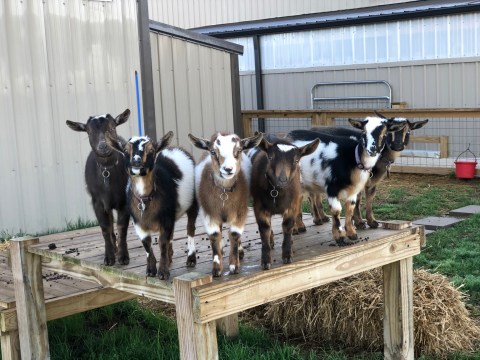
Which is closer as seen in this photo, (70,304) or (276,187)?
(276,187)

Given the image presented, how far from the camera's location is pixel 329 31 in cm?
1538

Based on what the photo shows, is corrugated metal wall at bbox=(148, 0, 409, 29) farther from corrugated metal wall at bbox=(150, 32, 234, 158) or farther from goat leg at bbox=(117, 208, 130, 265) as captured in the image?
goat leg at bbox=(117, 208, 130, 265)

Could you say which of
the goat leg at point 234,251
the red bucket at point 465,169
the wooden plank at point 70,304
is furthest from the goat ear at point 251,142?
the red bucket at point 465,169

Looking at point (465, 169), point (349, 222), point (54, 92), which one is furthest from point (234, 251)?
point (465, 169)

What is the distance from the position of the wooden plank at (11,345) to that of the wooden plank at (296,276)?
1.92 m

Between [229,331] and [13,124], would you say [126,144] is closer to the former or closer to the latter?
[229,331]

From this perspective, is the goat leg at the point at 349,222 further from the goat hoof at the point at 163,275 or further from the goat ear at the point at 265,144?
the goat hoof at the point at 163,275

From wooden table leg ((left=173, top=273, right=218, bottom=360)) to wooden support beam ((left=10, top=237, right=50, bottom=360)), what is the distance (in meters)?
1.45

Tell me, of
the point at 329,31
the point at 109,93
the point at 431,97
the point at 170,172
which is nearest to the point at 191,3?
the point at 329,31

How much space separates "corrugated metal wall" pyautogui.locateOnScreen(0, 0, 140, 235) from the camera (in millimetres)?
7977

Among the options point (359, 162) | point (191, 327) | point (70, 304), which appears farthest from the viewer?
point (70, 304)

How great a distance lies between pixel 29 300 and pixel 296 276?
5.90 ft

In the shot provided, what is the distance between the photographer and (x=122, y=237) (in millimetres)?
3969

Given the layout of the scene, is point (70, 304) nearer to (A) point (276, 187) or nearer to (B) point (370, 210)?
(A) point (276, 187)
